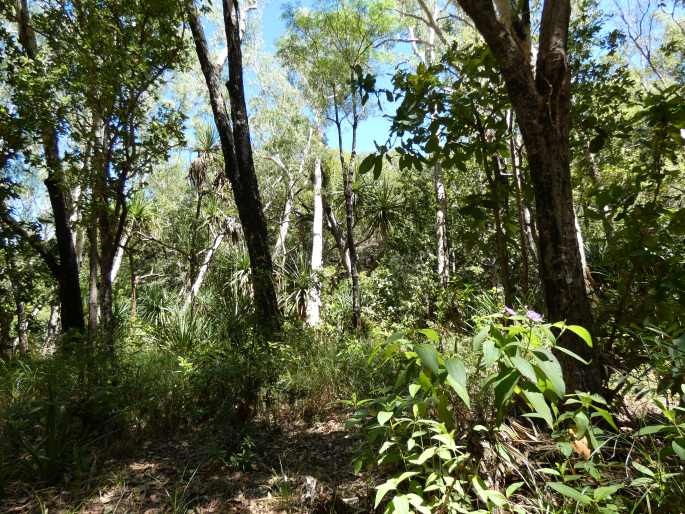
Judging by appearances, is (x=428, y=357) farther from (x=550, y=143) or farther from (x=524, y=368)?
(x=550, y=143)

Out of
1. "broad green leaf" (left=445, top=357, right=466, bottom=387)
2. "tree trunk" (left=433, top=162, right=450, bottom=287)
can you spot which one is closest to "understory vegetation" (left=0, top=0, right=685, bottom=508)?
"broad green leaf" (left=445, top=357, right=466, bottom=387)

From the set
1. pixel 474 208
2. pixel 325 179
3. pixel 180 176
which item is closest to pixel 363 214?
pixel 325 179

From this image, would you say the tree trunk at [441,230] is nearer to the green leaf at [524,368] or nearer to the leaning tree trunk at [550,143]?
the leaning tree trunk at [550,143]

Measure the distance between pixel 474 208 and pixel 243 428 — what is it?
8.18 ft

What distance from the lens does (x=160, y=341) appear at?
6.94 meters

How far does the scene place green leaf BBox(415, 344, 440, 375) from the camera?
1188mm

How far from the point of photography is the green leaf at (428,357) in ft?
3.90

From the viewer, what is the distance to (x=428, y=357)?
3.98ft

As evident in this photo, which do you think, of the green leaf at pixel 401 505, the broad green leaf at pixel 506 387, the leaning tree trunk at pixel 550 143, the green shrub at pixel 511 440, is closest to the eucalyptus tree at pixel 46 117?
the leaning tree trunk at pixel 550 143

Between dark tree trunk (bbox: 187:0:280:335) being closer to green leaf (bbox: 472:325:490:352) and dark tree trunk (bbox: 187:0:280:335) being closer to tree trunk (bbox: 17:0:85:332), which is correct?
tree trunk (bbox: 17:0:85:332)

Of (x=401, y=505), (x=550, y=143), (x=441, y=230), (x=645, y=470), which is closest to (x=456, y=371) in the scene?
(x=401, y=505)

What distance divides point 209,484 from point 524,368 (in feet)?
7.94

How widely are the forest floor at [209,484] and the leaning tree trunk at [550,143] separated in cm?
149

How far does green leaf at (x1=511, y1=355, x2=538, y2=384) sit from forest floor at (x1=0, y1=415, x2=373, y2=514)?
1.50 meters
